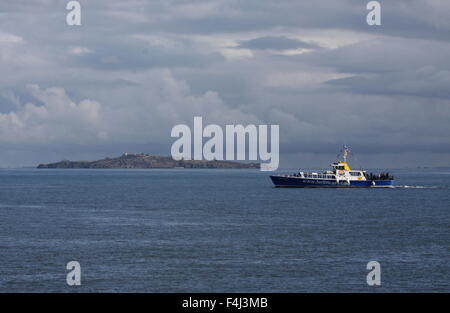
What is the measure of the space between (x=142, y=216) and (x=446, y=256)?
168 ft

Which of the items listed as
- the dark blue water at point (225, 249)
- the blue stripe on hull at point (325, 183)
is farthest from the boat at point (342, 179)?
the dark blue water at point (225, 249)

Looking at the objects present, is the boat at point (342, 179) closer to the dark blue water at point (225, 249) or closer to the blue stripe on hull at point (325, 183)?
the blue stripe on hull at point (325, 183)

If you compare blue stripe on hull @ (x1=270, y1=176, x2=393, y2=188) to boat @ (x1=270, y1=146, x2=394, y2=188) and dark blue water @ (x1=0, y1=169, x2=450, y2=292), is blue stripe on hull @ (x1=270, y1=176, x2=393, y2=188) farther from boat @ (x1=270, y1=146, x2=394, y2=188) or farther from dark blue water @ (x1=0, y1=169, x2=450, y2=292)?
dark blue water @ (x1=0, y1=169, x2=450, y2=292)

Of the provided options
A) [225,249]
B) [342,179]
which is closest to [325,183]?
[342,179]

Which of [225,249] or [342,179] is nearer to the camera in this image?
[225,249]

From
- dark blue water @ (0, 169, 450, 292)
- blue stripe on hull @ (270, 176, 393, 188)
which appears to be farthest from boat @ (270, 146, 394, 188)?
dark blue water @ (0, 169, 450, 292)

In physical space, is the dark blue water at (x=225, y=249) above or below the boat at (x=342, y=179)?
below

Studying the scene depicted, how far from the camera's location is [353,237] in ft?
233

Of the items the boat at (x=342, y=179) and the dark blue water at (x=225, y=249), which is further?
the boat at (x=342, y=179)

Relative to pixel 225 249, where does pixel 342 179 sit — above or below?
above

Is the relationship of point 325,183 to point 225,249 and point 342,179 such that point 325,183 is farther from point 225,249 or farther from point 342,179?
point 225,249

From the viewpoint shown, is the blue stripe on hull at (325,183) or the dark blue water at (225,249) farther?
the blue stripe on hull at (325,183)

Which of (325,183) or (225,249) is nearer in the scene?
(225,249)

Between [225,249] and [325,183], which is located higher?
[325,183]
